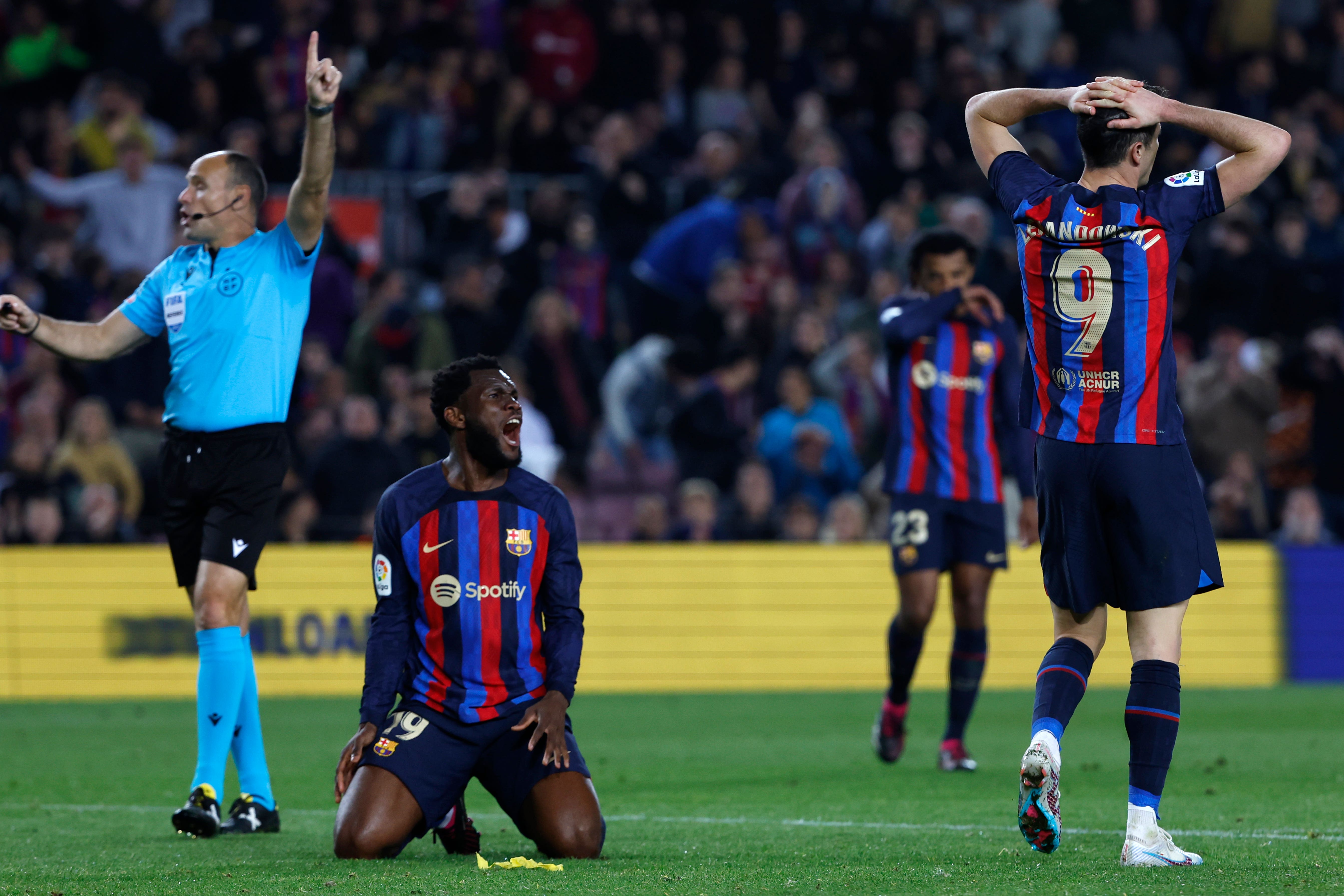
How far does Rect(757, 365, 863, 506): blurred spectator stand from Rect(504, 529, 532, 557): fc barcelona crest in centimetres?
903

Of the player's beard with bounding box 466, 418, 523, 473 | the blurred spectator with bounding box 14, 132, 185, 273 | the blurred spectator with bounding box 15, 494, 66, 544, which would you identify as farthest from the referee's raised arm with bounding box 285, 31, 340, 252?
the blurred spectator with bounding box 14, 132, 185, 273

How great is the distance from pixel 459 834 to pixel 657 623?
26.0ft

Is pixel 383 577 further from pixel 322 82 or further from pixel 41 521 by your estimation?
pixel 41 521

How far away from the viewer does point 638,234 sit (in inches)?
652

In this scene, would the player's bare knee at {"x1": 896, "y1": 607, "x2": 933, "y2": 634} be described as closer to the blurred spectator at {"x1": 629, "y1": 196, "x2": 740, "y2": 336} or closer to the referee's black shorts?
the referee's black shorts

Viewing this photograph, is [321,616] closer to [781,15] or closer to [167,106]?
[167,106]

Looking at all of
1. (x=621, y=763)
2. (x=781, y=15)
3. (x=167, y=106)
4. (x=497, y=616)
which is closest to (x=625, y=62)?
(x=781, y=15)

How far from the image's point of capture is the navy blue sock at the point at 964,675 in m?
8.31

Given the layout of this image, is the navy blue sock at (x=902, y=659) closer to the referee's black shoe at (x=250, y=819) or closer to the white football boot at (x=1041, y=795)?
the referee's black shoe at (x=250, y=819)

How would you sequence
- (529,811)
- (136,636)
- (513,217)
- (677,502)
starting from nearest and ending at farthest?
(529,811) → (136,636) → (677,502) → (513,217)

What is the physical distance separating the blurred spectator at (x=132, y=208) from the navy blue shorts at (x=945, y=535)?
8.77m

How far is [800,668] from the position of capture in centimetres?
1350

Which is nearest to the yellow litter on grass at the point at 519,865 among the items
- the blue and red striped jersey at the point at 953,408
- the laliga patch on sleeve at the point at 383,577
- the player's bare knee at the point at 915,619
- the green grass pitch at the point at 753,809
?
the green grass pitch at the point at 753,809

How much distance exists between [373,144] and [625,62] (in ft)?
8.92
